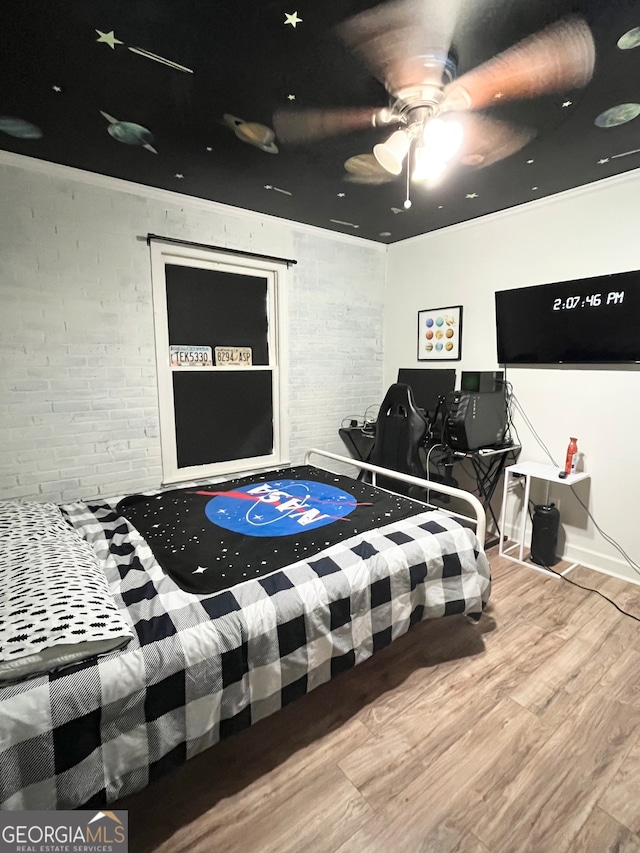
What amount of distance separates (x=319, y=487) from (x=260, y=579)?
3.59 ft

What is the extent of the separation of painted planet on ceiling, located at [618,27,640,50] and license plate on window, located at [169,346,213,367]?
8.71ft

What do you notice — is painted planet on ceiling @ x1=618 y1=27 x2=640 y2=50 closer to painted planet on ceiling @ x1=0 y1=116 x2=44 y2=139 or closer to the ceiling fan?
the ceiling fan

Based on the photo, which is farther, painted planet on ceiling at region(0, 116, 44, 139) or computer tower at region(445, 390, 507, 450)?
computer tower at region(445, 390, 507, 450)

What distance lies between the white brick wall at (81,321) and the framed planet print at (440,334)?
4.72ft

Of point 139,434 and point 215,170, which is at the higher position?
point 215,170

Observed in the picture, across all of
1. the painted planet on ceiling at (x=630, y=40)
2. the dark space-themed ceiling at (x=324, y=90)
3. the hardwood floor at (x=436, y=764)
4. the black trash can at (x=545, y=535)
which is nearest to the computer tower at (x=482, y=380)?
the black trash can at (x=545, y=535)

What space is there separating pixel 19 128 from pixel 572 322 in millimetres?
3318

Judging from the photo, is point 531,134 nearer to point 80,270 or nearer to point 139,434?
point 80,270

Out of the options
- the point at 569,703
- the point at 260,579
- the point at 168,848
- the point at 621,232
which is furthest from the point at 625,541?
the point at 168,848

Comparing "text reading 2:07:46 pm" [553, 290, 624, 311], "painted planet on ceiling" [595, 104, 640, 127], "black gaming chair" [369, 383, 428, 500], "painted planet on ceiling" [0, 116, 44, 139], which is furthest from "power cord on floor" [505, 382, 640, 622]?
"painted planet on ceiling" [0, 116, 44, 139]

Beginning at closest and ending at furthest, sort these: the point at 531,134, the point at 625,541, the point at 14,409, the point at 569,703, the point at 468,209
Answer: the point at 569,703 < the point at 531,134 < the point at 14,409 < the point at 625,541 < the point at 468,209

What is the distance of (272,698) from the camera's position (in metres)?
1.38

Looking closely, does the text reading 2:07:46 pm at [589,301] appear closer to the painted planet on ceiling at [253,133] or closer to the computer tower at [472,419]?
the computer tower at [472,419]

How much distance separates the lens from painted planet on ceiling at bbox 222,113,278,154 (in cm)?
189
